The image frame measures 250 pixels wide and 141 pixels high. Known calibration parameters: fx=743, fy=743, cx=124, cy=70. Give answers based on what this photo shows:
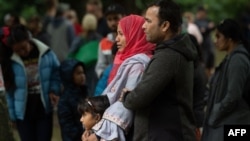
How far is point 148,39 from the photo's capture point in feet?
19.0

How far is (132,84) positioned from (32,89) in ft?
9.17

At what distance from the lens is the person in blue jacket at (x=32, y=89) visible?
8344 mm

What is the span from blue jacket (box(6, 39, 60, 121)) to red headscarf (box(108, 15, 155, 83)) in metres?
2.47

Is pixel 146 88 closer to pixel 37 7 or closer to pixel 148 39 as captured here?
pixel 148 39

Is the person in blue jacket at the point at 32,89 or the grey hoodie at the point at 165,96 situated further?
the person in blue jacket at the point at 32,89

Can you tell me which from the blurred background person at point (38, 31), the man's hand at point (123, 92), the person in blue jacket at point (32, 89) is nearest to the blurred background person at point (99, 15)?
the blurred background person at point (38, 31)

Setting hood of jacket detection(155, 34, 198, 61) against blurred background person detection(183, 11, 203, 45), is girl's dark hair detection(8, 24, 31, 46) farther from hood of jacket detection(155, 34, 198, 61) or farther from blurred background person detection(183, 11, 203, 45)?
blurred background person detection(183, 11, 203, 45)

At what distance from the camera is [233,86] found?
6996 millimetres

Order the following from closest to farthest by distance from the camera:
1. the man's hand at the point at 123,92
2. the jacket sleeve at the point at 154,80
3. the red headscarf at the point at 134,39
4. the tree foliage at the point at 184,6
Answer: the jacket sleeve at the point at 154,80
the man's hand at the point at 123,92
the red headscarf at the point at 134,39
the tree foliage at the point at 184,6

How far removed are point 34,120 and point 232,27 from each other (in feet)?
8.45

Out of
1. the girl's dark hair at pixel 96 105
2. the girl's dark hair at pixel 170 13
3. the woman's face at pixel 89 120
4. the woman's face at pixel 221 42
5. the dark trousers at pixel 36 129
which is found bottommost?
the dark trousers at pixel 36 129

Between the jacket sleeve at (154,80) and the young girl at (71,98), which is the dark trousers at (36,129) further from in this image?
the jacket sleeve at (154,80)

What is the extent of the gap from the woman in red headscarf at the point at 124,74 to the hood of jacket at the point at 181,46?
32 centimetres

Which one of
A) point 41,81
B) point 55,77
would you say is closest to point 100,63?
point 55,77
